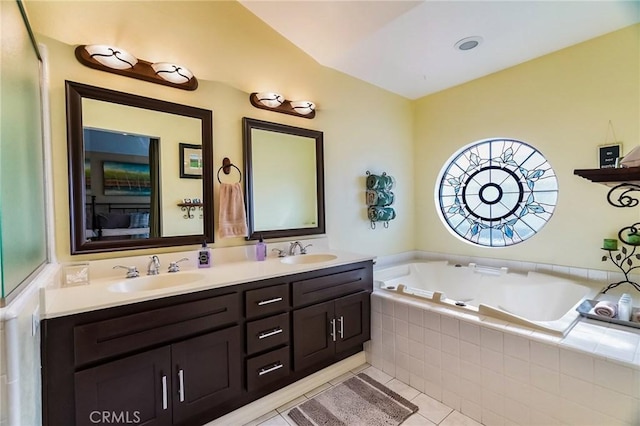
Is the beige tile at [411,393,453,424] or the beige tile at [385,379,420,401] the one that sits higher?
the beige tile at [385,379,420,401]

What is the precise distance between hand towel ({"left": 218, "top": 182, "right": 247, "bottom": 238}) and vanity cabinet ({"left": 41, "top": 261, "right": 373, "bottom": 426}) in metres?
0.55

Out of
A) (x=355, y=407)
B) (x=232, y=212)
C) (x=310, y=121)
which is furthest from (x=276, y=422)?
(x=310, y=121)

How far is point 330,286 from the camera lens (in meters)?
2.02

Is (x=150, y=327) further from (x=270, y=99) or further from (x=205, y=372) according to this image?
(x=270, y=99)

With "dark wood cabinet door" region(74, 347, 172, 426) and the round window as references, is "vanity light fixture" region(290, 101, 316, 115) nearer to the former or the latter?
the round window

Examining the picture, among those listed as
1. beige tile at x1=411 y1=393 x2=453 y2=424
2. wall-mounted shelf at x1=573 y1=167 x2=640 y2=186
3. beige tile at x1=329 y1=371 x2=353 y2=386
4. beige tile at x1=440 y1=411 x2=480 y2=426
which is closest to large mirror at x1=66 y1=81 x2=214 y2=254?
beige tile at x1=329 y1=371 x2=353 y2=386

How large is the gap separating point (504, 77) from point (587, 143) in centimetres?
94

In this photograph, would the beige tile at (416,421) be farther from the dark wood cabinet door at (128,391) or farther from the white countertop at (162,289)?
the dark wood cabinet door at (128,391)

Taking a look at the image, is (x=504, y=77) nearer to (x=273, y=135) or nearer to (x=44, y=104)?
(x=273, y=135)

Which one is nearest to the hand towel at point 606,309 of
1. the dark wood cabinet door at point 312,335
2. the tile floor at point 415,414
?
the tile floor at point 415,414

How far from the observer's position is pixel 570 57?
2.38 meters

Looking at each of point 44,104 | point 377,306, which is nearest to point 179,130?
point 44,104

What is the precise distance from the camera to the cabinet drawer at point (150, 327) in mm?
1196

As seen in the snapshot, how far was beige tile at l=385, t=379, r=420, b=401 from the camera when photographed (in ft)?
6.49
